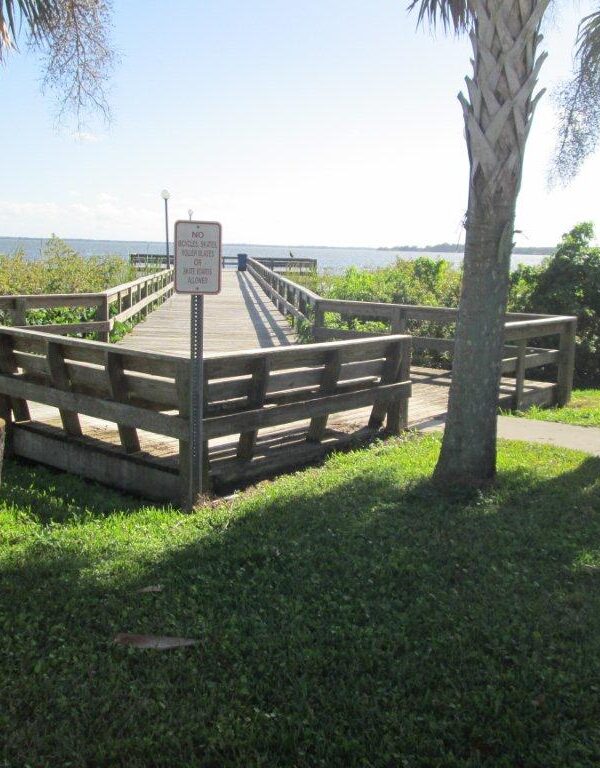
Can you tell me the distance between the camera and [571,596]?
162 inches

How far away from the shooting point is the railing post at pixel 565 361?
10.4 m

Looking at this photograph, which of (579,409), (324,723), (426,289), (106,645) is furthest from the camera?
(426,289)

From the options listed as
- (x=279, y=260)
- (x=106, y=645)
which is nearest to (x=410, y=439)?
(x=106, y=645)

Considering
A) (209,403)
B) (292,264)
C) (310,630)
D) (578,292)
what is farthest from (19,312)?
(292,264)

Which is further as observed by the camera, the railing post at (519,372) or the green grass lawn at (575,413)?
the railing post at (519,372)

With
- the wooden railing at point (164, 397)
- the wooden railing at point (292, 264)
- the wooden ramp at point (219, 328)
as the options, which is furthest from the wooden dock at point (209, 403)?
the wooden railing at point (292, 264)

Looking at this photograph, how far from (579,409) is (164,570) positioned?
23.6 feet

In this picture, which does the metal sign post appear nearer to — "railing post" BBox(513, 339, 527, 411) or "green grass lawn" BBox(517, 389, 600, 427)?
"railing post" BBox(513, 339, 527, 411)

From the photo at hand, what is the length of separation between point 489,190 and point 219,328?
11.8 meters

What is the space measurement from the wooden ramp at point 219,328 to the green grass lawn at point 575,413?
15.4 feet

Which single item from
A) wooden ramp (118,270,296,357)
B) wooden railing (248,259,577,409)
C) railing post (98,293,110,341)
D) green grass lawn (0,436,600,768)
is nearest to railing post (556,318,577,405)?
wooden railing (248,259,577,409)

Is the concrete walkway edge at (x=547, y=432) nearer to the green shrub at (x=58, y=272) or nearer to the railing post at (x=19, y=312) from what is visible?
the railing post at (x=19, y=312)

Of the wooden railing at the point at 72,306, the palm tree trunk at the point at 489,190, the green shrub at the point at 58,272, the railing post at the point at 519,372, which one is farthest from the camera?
the green shrub at the point at 58,272

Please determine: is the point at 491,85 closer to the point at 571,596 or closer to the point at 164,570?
the point at 571,596
